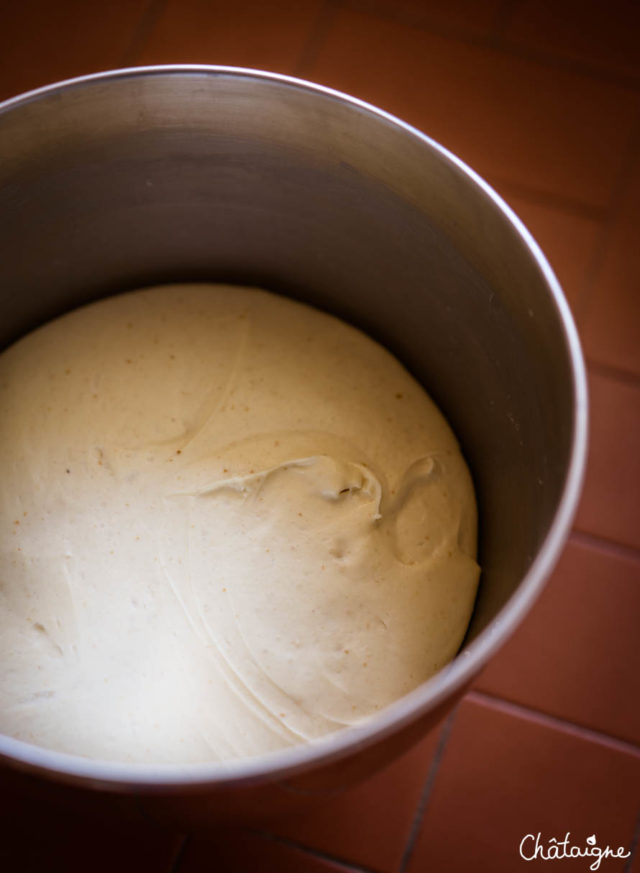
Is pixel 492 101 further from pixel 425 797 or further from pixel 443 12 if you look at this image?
pixel 425 797

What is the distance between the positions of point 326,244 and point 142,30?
0.71 m


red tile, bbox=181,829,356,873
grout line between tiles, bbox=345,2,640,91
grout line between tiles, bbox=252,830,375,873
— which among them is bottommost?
red tile, bbox=181,829,356,873

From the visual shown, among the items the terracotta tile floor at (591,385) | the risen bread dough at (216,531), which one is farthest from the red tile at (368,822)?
the risen bread dough at (216,531)

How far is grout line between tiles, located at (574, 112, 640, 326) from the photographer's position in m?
1.17

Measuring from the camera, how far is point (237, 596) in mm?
763

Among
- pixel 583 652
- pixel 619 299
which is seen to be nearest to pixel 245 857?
pixel 583 652

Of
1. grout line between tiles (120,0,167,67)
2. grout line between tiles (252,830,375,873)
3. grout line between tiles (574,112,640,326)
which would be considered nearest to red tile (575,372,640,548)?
grout line between tiles (574,112,640,326)

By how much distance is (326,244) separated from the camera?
2.95 ft

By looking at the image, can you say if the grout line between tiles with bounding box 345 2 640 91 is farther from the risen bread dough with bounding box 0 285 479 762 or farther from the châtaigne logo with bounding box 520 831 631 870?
the châtaigne logo with bounding box 520 831 631 870

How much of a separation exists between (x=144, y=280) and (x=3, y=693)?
50 cm

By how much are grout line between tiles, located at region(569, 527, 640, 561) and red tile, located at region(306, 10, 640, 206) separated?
54 centimetres

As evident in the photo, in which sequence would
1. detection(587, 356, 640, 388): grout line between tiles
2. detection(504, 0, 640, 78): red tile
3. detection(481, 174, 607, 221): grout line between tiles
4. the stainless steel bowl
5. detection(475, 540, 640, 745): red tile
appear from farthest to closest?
1. detection(504, 0, 640, 78): red tile
2. detection(481, 174, 607, 221): grout line between tiles
3. detection(587, 356, 640, 388): grout line between tiles
4. detection(475, 540, 640, 745): red tile
5. the stainless steel bowl

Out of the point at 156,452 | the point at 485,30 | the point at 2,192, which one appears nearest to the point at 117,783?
the point at 156,452

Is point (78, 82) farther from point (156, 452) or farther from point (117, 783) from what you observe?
point (117, 783)
